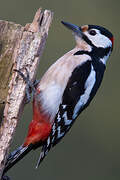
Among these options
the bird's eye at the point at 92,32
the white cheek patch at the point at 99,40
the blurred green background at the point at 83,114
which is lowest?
the blurred green background at the point at 83,114

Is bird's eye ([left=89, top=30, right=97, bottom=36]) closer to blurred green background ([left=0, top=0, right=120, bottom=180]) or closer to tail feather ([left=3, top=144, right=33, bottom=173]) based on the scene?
tail feather ([left=3, top=144, right=33, bottom=173])

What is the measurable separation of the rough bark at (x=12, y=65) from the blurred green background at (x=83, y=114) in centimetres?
Answer: 270

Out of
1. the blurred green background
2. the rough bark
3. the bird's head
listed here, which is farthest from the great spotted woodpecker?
the blurred green background

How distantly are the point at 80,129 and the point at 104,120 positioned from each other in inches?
18.9

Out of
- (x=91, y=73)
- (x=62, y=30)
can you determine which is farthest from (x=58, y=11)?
(x=91, y=73)

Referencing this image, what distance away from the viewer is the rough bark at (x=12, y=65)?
378cm

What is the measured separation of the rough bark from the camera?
12.4ft

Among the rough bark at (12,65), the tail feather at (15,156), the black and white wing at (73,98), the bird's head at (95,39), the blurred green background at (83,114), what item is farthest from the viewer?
the blurred green background at (83,114)

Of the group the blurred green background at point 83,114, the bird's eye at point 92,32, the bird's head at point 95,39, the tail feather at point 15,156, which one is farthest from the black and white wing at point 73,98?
the blurred green background at point 83,114

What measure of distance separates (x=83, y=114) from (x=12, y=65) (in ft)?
12.9

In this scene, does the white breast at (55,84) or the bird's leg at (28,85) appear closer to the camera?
the bird's leg at (28,85)

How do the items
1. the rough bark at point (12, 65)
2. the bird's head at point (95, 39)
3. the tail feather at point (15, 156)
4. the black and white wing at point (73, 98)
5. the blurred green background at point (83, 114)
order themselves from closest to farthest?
the rough bark at point (12, 65)
the tail feather at point (15, 156)
the black and white wing at point (73, 98)
the bird's head at point (95, 39)
the blurred green background at point (83, 114)

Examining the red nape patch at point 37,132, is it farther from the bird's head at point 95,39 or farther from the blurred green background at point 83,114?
the blurred green background at point 83,114

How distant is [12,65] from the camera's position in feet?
12.5
